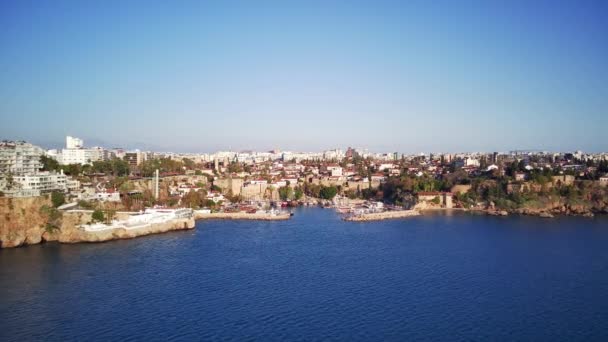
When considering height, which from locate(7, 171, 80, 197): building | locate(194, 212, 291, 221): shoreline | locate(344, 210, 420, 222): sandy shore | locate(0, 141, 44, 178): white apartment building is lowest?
locate(344, 210, 420, 222): sandy shore

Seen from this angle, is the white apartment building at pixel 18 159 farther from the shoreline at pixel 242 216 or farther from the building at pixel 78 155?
the building at pixel 78 155

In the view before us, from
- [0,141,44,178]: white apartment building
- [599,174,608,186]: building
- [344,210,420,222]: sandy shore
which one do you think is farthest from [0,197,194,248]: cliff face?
[599,174,608,186]: building

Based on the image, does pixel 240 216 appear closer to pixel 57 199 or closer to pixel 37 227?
pixel 57 199

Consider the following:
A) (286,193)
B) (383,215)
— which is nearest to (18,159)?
(286,193)

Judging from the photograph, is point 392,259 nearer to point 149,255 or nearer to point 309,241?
point 309,241

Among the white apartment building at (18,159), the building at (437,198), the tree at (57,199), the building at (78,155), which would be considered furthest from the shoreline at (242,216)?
the building at (78,155)

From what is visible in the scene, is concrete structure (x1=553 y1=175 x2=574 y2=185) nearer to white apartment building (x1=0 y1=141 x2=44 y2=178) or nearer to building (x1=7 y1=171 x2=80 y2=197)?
building (x1=7 y1=171 x2=80 y2=197)

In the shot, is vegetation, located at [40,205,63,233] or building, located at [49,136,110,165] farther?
building, located at [49,136,110,165]

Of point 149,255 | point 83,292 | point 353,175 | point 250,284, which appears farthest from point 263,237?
point 353,175
